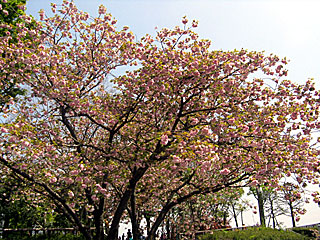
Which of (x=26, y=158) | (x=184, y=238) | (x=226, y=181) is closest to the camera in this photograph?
(x=26, y=158)

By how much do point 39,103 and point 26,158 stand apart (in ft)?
6.64

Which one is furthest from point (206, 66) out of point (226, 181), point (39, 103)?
point (39, 103)

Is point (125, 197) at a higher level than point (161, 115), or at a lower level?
lower

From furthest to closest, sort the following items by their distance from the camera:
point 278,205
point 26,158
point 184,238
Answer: point 278,205 < point 184,238 < point 26,158

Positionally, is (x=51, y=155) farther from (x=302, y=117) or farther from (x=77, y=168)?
(x=302, y=117)

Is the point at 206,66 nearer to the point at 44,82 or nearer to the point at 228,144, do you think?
the point at 228,144

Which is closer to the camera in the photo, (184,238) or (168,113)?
(168,113)

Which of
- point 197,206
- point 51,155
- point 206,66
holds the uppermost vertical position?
point 206,66

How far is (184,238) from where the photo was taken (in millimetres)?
14859

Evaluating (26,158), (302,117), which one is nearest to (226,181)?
(302,117)

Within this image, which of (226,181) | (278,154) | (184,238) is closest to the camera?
(278,154)

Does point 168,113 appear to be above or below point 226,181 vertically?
above

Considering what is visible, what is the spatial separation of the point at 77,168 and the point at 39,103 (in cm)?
343

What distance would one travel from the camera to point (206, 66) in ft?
24.5
